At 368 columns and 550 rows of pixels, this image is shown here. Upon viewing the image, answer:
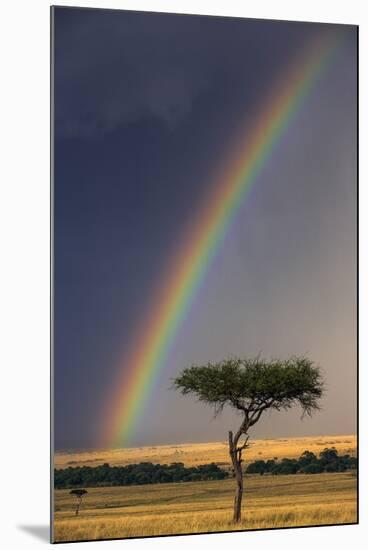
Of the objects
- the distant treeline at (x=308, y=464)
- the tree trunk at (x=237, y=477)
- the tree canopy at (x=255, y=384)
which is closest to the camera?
the tree canopy at (x=255, y=384)

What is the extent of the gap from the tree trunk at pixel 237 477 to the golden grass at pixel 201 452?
67mm

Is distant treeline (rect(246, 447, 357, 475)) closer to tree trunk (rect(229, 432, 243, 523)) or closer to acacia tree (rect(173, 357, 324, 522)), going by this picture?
tree trunk (rect(229, 432, 243, 523))

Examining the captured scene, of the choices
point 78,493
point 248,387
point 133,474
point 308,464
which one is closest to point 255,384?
point 248,387

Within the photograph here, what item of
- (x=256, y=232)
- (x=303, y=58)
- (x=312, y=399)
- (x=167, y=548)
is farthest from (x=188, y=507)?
(x=303, y=58)

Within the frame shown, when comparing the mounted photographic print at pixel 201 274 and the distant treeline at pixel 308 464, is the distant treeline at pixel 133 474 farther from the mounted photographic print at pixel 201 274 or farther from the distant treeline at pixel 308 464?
the distant treeline at pixel 308 464

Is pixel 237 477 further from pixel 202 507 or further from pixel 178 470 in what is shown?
pixel 178 470

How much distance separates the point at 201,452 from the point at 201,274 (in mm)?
1836

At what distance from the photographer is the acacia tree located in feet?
46.7

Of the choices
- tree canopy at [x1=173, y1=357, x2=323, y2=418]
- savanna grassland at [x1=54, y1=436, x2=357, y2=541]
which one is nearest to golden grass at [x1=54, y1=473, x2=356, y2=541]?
savanna grassland at [x1=54, y1=436, x2=357, y2=541]

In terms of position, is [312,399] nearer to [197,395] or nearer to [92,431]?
[197,395]

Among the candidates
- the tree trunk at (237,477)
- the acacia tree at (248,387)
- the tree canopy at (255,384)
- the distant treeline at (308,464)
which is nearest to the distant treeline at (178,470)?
the distant treeline at (308,464)

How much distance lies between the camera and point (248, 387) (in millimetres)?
14445

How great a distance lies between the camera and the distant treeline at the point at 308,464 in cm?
1455

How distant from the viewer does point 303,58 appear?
1477cm
